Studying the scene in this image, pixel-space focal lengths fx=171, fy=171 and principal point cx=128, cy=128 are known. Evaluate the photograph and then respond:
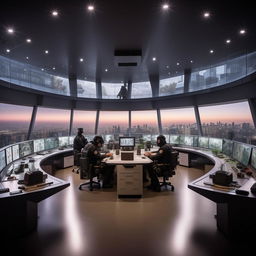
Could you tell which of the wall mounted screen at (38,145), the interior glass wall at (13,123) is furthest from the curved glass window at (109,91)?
the wall mounted screen at (38,145)

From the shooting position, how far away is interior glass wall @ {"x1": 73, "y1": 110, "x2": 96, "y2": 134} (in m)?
8.05

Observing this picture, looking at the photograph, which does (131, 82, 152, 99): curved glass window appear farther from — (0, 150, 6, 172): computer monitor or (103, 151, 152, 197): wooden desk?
→ (0, 150, 6, 172): computer monitor

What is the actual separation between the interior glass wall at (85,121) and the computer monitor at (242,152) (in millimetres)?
6218

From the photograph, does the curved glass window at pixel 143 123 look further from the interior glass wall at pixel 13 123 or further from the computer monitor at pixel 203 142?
the interior glass wall at pixel 13 123

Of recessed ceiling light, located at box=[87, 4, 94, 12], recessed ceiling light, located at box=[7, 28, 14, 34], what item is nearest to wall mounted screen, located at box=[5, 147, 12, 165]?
recessed ceiling light, located at box=[7, 28, 14, 34]

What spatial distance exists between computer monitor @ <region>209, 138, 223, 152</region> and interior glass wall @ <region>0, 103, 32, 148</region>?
6.16 meters

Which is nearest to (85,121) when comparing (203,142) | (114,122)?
(114,122)

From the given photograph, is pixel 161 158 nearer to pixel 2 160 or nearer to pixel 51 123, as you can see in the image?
pixel 2 160

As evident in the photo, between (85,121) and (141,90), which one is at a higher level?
(141,90)

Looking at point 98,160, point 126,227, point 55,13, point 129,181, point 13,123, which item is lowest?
point 126,227

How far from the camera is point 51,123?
708 cm

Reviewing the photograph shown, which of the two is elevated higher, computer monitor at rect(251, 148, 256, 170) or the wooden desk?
computer monitor at rect(251, 148, 256, 170)

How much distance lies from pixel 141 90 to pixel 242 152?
17.6 feet

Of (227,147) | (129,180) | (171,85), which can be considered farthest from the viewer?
(171,85)
